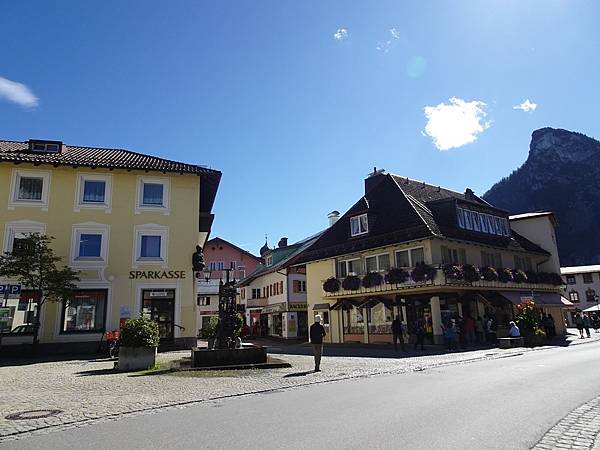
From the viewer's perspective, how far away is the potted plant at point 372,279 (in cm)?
2952

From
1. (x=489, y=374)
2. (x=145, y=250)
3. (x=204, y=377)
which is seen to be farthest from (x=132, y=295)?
(x=489, y=374)

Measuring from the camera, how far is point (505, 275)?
30797 mm

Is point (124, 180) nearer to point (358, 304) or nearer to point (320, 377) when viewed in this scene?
point (358, 304)

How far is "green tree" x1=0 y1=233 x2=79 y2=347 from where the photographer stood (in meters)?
21.7

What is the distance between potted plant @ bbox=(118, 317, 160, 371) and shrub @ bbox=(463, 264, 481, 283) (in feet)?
59.7

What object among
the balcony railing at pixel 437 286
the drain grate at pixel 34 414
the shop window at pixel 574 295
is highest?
the shop window at pixel 574 295

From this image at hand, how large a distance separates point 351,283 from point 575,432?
24547 mm

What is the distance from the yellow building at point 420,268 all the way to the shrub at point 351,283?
0.07m

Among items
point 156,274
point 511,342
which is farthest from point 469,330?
point 156,274

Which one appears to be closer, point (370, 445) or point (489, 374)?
point (370, 445)

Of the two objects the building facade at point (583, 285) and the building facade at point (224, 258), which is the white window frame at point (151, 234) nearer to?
the building facade at point (224, 258)

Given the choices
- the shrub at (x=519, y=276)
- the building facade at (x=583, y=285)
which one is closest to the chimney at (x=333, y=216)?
the shrub at (x=519, y=276)

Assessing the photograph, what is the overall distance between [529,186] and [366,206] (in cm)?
12095

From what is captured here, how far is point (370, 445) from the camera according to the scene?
5918mm
